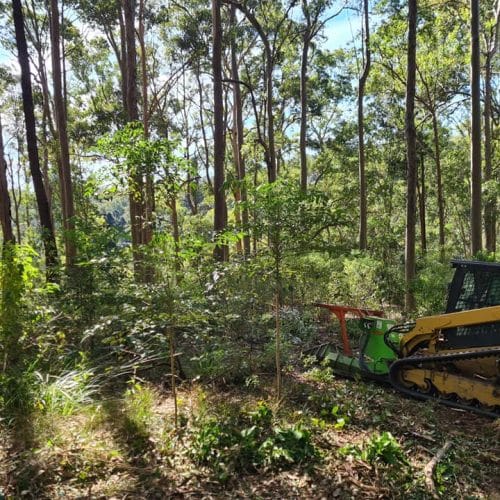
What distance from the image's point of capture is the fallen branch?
3491mm

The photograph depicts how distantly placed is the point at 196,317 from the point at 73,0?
63.6ft

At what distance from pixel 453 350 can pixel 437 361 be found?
0.83ft

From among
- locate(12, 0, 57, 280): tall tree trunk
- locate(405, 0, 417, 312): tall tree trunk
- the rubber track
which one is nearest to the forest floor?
the rubber track

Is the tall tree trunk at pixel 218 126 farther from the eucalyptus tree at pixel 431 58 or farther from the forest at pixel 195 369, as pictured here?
the eucalyptus tree at pixel 431 58

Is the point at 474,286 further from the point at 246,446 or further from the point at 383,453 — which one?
the point at 246,446

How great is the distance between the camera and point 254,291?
5.68 meters

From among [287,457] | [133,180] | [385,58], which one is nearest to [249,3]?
[385,58]

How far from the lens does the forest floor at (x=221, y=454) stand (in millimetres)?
3482

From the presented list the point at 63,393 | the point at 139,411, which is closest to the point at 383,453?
the point at 139,411

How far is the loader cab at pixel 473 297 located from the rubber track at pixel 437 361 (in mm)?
221

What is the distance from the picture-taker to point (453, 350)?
217 inches

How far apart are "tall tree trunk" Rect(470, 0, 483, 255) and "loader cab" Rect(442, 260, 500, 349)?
781 cm

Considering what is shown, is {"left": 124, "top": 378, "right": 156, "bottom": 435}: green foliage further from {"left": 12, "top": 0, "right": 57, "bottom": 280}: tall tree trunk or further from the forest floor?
{"left": 12, "top": 0, "right": 57, "bottom": 280}: tall tree trunk

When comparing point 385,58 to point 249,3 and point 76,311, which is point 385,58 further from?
point 76,311
